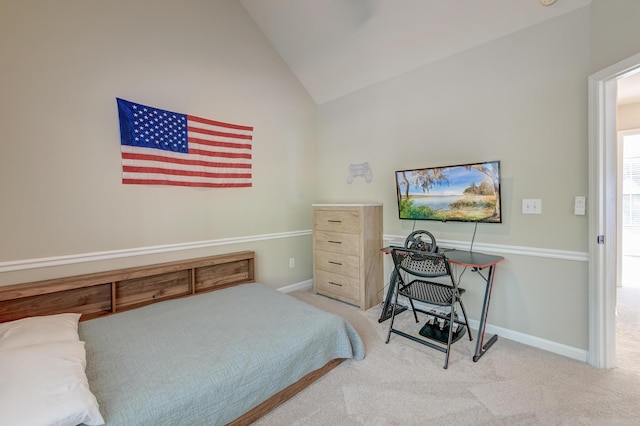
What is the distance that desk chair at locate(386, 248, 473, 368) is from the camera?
2.23 meters

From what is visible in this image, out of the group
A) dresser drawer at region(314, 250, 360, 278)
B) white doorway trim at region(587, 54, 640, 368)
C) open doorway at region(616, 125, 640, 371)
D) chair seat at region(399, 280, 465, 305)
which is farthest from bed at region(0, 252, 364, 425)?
open doorway at region(616, 125, 640, 371)

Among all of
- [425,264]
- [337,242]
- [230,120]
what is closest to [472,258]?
[425,264]

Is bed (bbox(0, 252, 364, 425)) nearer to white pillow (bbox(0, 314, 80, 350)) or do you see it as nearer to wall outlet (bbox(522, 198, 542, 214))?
white pillow (bbox(0, 314, 80, 350))

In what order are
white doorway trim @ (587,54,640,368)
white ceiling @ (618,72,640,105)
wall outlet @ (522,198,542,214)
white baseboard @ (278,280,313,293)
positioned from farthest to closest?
white baseboard @ (278,280,313,293) < white ceiling @ (618,72,640,105) < wall outlet @ (522,198,542,214) < white doorway trim @ (587,54,640,368)

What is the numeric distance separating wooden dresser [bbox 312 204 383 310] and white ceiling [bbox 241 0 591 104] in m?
1.70

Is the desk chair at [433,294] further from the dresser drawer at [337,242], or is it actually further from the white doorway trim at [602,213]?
the white doorway trim at [602,213]

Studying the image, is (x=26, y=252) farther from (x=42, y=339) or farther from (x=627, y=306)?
(x=627, y=306)

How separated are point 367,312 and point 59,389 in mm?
2607

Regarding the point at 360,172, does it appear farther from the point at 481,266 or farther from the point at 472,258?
the point at 481,266

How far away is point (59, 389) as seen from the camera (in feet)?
3.76

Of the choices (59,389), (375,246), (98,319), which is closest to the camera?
(59,389)

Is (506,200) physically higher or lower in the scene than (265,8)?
lower

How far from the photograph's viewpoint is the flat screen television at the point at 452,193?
2480 millimetres

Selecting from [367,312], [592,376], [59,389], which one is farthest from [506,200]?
[59,389]
